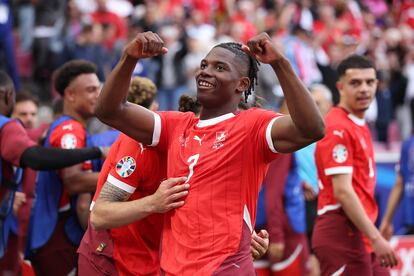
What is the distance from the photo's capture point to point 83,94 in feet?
24.0

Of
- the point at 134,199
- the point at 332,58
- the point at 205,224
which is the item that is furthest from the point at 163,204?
the point at 332,58

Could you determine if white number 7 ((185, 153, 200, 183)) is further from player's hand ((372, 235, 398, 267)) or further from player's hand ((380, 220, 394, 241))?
player's hand ((380, 220, 394, 241))

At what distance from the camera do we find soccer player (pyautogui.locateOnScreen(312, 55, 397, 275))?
7074mm

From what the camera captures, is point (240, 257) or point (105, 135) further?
point (105, 135)

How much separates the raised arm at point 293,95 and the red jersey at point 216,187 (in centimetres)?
24

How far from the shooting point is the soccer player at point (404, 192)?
27.6 ft

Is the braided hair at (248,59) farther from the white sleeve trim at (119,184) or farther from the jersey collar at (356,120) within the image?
the jersey collar at (356,120)

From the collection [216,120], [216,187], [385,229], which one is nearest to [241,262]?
[216,187]

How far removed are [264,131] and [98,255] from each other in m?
1.47

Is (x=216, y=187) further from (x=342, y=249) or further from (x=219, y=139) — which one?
(x=342, y=249)

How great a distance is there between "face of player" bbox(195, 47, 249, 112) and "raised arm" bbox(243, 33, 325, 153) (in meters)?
0.32

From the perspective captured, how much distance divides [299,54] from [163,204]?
39.6 feet

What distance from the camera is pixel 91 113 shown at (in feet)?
24.1

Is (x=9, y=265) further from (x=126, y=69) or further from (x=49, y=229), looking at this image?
(x=126, y=69)
